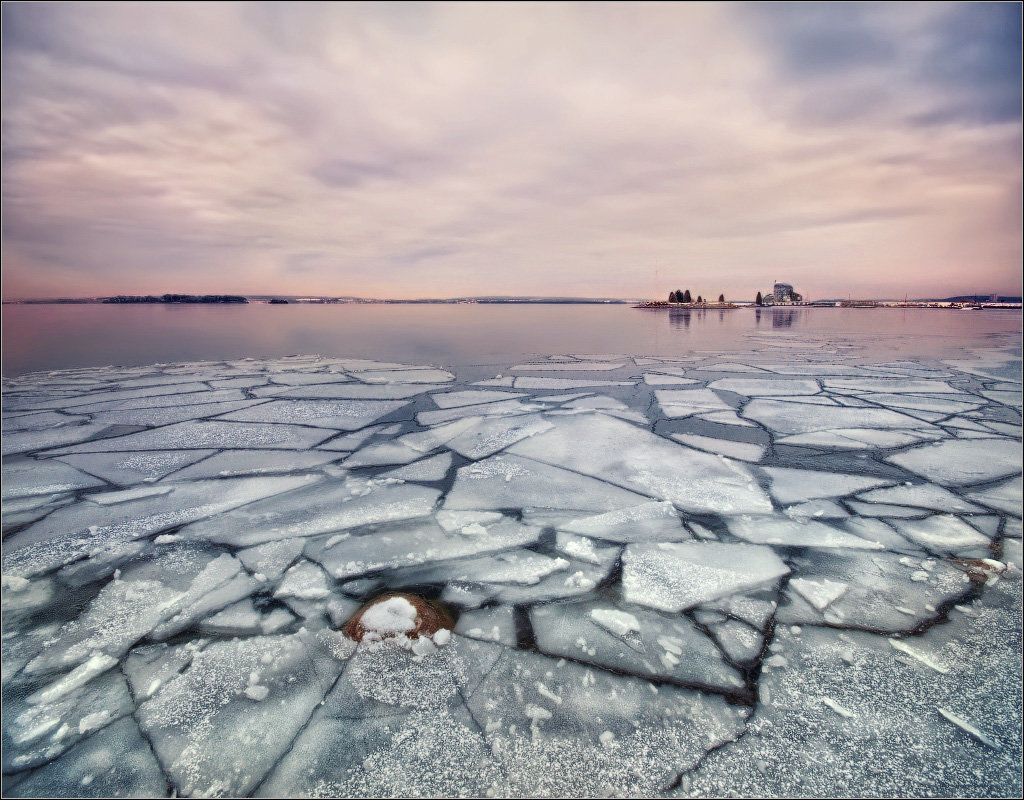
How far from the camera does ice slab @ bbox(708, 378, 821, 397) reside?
3.80 meters

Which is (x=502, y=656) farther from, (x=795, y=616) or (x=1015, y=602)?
(x=1015, y=602)

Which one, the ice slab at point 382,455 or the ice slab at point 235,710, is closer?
the ice slab at point 235,710

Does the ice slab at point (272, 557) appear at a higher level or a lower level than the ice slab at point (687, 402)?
lower

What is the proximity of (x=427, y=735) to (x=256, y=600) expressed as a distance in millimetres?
643

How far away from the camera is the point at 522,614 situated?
1179mm

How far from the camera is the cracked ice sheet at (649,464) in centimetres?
181

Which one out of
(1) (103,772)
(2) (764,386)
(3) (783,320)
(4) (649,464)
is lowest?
(1) (103,772)

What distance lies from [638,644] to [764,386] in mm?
3580

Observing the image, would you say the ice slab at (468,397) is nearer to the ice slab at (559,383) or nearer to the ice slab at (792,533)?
the ice slab at (559,383)

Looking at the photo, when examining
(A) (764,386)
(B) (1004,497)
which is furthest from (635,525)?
(A) (764,386)

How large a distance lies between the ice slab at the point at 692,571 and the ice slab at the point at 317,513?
2.57ft

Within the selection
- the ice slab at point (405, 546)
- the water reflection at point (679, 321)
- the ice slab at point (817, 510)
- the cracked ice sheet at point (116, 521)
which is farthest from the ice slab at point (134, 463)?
the water reflection at point (679, 321)

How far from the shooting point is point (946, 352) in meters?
6.52

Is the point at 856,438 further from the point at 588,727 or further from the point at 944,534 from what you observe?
the point at 588,727
